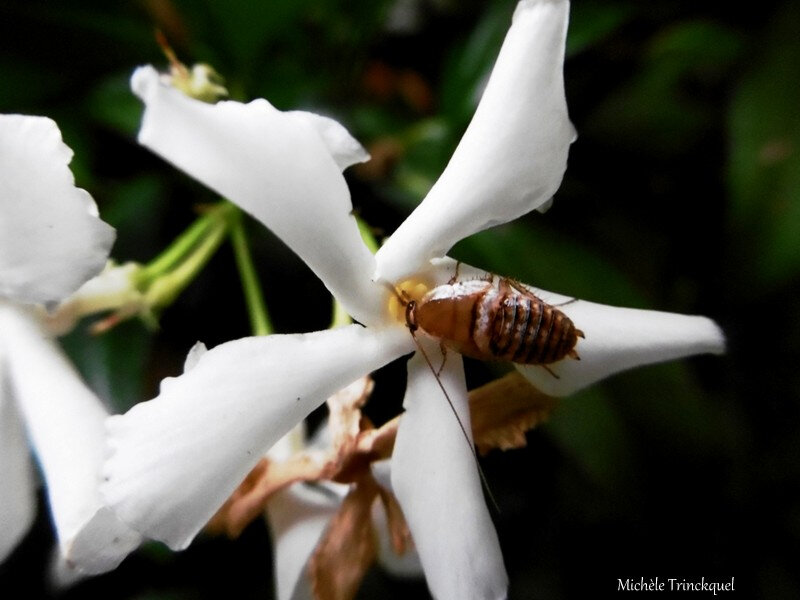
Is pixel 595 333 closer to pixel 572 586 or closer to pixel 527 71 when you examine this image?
pixel 527 71

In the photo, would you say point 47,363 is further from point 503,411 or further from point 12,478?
point 503,411

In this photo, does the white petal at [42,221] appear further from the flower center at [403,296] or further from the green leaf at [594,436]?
the green leaf at [594,436]

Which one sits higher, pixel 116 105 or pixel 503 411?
pixel 116 105

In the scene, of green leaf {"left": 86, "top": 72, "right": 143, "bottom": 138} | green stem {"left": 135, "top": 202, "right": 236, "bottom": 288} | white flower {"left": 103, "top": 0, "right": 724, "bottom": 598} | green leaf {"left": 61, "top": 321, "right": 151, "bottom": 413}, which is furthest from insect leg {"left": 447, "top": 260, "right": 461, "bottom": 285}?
green leaf {"left": 86, "top": 72, "right": 143, "bottom": 138}

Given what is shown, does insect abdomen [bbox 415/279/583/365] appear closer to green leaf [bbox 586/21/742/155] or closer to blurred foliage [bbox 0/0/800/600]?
blurred foliage [bbox 0/0/800/600]

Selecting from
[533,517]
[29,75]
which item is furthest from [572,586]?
[29,75]

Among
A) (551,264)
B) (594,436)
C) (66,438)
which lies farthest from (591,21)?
(66,438)
